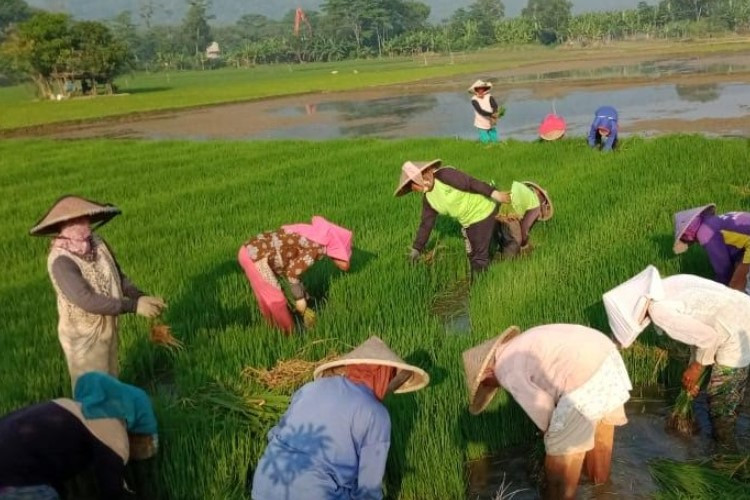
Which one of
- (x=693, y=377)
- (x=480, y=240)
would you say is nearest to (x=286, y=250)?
(x=480, y=240)

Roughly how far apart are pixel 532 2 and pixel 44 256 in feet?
370

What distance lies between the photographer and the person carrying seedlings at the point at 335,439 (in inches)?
88.4

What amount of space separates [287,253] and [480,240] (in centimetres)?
169

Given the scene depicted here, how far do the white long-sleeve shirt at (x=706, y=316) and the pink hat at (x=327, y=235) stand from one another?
190 cm

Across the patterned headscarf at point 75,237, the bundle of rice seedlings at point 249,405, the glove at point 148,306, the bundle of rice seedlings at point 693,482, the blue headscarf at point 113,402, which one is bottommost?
the bundle of rice seedlings at point 693,482

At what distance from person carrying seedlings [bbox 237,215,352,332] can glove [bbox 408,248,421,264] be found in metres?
1.17

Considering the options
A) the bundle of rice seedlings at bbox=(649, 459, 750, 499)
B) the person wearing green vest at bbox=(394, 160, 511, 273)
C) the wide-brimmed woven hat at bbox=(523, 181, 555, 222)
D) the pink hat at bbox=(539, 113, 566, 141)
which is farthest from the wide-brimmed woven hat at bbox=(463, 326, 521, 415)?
the pink hat at bbox=(539, 113, 566, 141)

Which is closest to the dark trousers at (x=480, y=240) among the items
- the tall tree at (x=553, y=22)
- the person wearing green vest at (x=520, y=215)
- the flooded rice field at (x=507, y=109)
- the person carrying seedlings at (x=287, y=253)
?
the person wearing green vest at (x=520, y=215)

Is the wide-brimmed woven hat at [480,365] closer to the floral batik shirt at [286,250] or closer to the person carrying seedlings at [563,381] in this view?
the person carrying seedlings at [563,381]

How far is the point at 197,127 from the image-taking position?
65.1ft

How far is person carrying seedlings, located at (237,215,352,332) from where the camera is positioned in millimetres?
4055

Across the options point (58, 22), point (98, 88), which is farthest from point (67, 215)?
point (98, 88)

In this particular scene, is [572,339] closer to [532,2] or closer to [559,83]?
[559,83]

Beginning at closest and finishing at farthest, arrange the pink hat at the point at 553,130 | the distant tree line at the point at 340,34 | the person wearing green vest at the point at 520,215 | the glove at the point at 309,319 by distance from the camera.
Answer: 1. the glove at the point at 309,319
2. the person wearing green vest at the point at 520,215
3. the pink hat at the point at 553,130
4. the distant tree line at the point at 340,34
